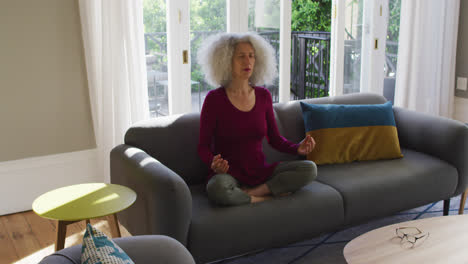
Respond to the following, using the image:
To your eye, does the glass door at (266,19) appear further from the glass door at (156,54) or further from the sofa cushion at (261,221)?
the sofa cushion at (261,221)

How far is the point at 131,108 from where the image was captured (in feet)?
10.7

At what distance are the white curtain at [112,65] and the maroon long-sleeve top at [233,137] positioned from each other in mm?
931

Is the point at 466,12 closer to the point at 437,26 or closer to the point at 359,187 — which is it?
the point at 437,26

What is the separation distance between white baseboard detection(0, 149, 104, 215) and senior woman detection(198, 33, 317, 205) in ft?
3.81

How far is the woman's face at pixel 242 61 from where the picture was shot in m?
2.51

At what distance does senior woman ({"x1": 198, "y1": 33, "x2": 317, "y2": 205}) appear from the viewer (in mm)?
2369

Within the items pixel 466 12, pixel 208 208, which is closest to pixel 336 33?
pixel 466 12

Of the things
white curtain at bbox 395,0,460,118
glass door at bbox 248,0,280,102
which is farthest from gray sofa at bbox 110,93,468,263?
white curtain at bbox 395,0,460,118

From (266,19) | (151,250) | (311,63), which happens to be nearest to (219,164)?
(151,250)

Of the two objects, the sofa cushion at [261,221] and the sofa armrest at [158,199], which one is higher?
the sofa armrest at [158,199]

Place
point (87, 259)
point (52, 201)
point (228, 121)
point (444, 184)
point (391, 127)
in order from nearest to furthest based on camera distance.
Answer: point (87, 259)
point (52, 201)
point (228, 121)
point (444, 184)
point (391, 127)

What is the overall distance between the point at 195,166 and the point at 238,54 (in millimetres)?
623

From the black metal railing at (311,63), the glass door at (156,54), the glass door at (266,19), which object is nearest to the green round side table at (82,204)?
the glass door at (156,54)

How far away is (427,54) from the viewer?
467 cm
